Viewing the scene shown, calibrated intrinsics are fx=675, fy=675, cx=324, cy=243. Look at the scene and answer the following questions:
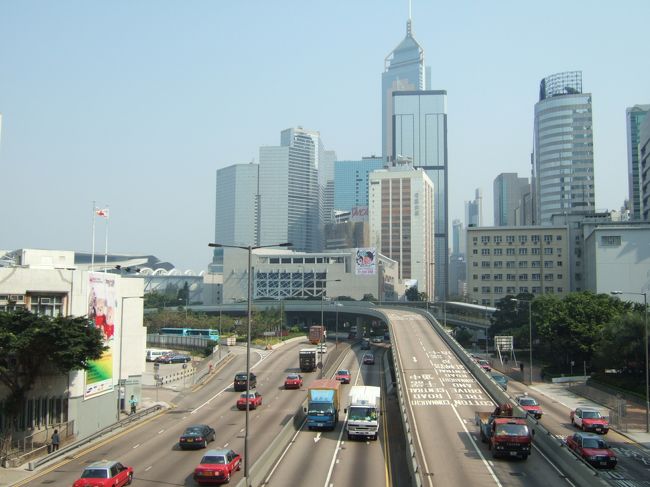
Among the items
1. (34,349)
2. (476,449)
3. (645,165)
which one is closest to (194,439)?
(34,349)

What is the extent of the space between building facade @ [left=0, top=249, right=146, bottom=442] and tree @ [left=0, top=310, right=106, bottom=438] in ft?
4.62

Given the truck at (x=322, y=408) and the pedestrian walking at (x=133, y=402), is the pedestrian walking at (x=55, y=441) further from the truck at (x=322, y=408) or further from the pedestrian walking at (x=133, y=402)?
the truck at (x=322, y=408)

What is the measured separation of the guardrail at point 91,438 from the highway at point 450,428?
20.3m

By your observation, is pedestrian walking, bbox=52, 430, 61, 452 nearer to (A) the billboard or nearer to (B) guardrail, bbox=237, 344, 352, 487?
(A) the billboard

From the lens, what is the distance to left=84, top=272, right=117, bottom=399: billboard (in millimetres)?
47500

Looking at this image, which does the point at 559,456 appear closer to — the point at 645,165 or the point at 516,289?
the point at 645,165

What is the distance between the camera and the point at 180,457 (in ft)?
126

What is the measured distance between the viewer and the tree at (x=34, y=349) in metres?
40.2

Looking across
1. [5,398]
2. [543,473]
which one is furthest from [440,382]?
[5,398]

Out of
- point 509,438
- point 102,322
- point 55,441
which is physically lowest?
point 55,441

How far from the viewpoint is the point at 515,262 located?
16812cm

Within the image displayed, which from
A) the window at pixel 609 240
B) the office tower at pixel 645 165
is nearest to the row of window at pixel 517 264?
Result: the office tower at pixel 645 165

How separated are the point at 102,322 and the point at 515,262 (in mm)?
134088

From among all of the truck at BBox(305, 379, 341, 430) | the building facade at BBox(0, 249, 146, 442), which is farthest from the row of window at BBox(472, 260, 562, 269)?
the truck at BBox(305, 379, 341, 430)
